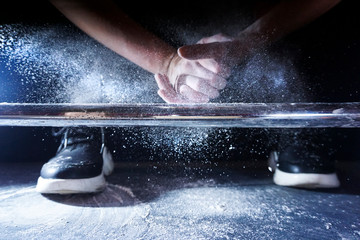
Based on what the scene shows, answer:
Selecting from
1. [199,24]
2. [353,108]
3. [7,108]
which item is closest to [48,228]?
[7,108]

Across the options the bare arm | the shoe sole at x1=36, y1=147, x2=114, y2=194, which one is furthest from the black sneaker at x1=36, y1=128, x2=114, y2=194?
the bare arm

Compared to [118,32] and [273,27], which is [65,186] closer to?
[118,32]

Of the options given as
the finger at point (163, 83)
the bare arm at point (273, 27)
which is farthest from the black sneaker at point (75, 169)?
the bare arm at point (273, 27)

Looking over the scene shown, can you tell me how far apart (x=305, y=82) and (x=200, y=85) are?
1.55ft

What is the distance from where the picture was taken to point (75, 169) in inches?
20.0

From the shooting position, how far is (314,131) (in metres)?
0.71

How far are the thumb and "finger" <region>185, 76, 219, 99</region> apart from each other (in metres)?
0.07

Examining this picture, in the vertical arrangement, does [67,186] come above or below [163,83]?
below

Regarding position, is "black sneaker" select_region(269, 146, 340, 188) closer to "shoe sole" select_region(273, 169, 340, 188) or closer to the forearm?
"shoe sole" select_region(273, 169, 340, 188)

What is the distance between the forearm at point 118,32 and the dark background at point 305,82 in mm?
116

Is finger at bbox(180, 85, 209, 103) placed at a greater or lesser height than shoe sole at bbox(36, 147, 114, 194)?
greater

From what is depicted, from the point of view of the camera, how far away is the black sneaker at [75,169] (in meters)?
0.49

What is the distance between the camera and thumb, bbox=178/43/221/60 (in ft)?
1.67

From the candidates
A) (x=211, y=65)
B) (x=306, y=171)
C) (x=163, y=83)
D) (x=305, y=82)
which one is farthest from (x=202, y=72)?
(x=305, y=82)
